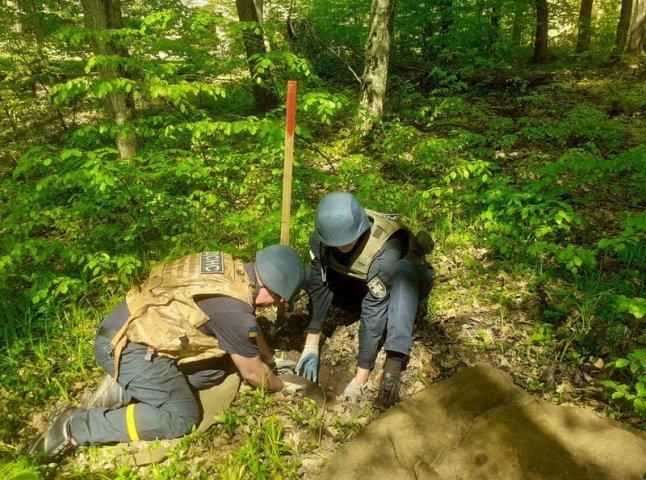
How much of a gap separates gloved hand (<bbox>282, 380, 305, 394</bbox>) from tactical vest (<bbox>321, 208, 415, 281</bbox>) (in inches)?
40.7

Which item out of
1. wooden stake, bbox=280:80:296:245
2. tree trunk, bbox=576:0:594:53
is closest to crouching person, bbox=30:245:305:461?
wooden stake, bbox=280:80:296:245

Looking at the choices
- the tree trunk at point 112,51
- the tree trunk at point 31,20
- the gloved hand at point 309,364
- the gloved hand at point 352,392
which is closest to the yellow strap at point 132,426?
the gloved hand at point 309,364

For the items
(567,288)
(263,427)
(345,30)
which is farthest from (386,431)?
(345,30)

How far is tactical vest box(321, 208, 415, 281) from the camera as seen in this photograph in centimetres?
334

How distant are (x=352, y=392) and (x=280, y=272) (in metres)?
1.21

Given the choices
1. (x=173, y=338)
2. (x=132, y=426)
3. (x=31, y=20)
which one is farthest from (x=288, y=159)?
(x=31, y=20)

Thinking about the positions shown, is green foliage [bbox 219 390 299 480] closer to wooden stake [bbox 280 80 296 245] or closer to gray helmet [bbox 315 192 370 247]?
gray helmet [bbox 315 192 370 247]

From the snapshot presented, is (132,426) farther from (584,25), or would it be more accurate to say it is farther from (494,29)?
(584,25)

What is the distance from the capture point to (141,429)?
2910 mm

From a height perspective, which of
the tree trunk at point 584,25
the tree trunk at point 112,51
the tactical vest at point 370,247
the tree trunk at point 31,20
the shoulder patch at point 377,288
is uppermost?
the tree trunk at point 584,25

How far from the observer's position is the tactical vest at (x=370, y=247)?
334cm

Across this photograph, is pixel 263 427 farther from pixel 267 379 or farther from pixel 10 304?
pixel 10 304

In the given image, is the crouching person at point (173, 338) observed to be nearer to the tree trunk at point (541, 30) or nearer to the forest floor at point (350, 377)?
the forest floor at point (350, 377)

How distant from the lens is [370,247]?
3334mm
